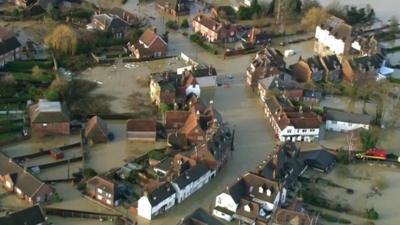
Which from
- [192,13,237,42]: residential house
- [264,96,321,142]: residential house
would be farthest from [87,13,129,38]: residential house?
[264,96,321,142]: residential house

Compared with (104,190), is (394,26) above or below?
above

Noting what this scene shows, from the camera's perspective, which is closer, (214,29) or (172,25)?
(214,29)

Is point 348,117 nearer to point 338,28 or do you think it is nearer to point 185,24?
point 338,28

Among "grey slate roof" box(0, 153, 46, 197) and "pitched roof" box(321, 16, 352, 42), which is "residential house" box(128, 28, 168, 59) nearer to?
"pitched roof" box(321, 16, 352, 42)

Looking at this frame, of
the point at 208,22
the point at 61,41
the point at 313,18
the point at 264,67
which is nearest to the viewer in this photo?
the point at 264,67

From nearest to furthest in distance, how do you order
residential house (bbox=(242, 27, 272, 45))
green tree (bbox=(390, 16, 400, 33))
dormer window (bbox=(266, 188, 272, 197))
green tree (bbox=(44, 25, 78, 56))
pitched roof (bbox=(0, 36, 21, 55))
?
dormer window (bbox=(266, 188, 272, 197)) < pitched roof (bbox=(0, 36, 21, 55)) < green tree (bbox=(44, 25, 78, 56)) < residential house (bbox=(242, 27, 272, 45)) < green tree (bbox=(390, 16, 400, 33))

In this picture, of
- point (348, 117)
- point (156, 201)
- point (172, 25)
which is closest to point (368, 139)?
point (348, 117)

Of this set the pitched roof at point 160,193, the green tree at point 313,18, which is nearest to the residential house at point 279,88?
the green tree at point 313,18

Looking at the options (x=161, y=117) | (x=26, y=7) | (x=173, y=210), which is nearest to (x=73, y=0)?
(x=26, y=7)
